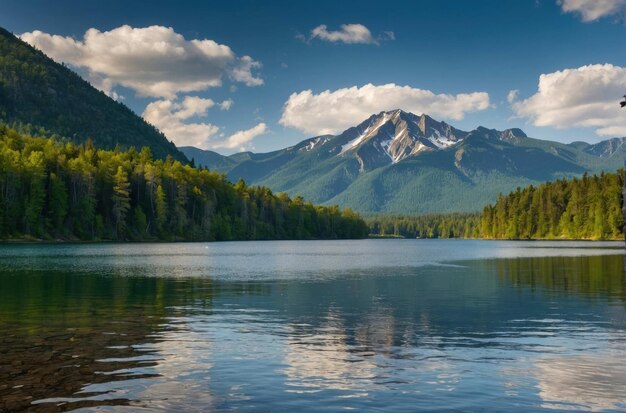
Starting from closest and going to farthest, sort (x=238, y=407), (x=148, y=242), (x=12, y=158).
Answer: (x=238, y=407), (x=12, y=158), (x=148, y=242)

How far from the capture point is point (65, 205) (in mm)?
169500

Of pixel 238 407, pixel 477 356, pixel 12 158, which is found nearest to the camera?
pixel 238 407

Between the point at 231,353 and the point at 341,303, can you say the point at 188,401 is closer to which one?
the point at 231,353

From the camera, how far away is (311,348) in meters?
28.0

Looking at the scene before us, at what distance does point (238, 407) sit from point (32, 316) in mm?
23892

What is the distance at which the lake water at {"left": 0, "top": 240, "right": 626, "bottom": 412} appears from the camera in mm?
19469

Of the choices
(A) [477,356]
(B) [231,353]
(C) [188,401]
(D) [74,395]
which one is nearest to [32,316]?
(B) [231,353]

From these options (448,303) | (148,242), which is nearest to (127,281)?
(448,303)

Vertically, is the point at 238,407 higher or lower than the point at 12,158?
lower

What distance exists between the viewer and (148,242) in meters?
196

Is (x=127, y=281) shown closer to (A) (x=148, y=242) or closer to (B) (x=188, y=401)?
(B) (x=188, y=401)

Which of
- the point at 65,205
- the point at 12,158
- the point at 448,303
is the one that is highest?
the point at 12,158

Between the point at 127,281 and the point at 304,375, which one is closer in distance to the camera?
the point at 304,375

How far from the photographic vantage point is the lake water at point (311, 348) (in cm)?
1947
